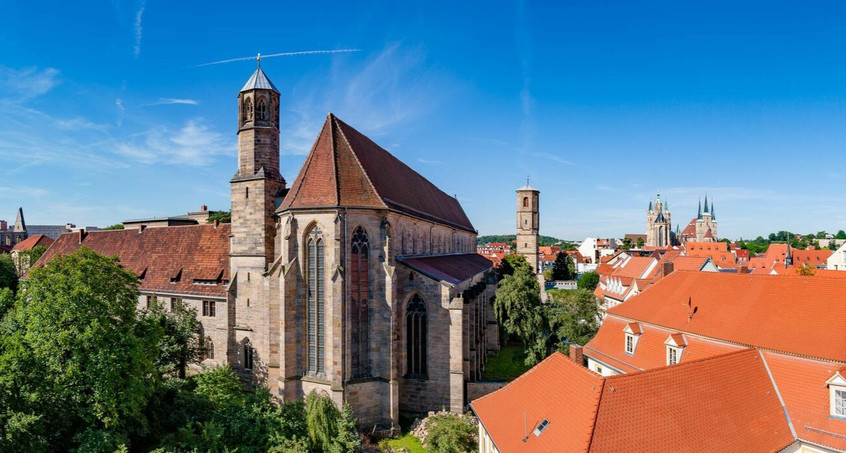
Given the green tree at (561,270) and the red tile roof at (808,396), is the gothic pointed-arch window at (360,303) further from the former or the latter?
the green tree at (561,270)

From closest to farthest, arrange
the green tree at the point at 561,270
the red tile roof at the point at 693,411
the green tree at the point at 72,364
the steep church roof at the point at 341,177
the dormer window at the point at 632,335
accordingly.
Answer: the red tile roof at the point at 693,411
the green tree at the point at 72,364
the dormer window at the point at 632,335
the steep church roof at the point at 341,177
the green tree at the point at 561,270

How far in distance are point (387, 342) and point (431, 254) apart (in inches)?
568

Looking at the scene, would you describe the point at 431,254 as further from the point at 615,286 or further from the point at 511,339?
the point at 615,286

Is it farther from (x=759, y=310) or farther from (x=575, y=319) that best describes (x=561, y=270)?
(x=759, y=310)

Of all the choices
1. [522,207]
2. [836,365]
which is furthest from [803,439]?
[522,207]

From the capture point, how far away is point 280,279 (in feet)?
82.0

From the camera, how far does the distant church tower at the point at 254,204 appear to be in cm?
2962

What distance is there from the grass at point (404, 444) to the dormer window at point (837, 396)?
→ 55.8 feet

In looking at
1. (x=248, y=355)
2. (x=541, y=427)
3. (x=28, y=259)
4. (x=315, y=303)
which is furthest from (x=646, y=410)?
(x=28, y=259)

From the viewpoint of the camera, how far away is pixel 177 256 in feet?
122

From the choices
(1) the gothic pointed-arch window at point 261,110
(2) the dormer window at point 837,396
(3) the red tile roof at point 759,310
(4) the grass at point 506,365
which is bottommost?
(4) the grass at point 506,365

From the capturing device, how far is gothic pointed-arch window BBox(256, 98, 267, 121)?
97.2ft

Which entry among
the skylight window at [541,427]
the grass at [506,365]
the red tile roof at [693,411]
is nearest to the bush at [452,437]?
the skylight window at [541,427]

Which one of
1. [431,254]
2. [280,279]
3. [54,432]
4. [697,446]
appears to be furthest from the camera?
[431,254]
